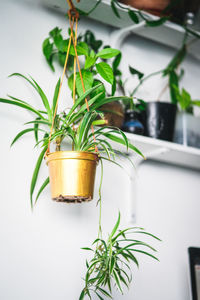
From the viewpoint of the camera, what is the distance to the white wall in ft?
4.54

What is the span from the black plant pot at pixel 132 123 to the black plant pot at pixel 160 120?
0.24 feet

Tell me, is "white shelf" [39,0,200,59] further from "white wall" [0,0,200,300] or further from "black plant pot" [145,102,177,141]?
"black plant pot" [145,102,177,141]

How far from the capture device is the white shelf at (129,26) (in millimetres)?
1584

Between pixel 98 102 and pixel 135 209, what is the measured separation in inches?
22.6

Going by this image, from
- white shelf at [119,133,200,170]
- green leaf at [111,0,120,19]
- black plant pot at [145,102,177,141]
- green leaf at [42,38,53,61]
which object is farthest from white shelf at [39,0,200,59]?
white shelf at [119,133,200,170]

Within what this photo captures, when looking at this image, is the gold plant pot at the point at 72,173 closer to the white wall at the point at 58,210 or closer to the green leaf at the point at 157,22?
the white wall at the point at 58,210

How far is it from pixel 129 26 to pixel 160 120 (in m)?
0.44

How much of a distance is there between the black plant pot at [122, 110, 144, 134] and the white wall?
19 cm

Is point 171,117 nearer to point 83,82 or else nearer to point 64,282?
point 83,82

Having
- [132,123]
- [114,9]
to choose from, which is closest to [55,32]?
[114,9]

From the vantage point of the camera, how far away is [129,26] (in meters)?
1.73

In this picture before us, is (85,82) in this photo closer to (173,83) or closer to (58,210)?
(58,210)

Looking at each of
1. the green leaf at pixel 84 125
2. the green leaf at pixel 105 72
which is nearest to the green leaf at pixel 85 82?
the green leaf at pixel 105 72

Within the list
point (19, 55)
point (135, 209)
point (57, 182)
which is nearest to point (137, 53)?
point (19, 55)
